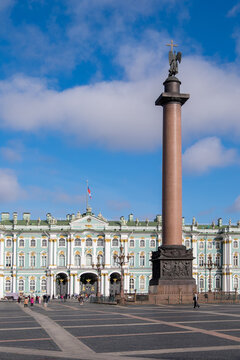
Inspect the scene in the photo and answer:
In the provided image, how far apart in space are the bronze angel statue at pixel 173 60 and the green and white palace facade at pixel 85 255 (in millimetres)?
59204

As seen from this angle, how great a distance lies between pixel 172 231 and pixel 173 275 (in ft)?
12.0

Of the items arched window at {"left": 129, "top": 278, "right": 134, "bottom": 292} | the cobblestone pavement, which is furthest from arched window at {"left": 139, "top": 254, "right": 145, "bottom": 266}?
the cobblestone pavement

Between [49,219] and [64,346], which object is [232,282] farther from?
[64,346]

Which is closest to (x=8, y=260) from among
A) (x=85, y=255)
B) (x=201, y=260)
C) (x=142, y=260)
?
(x=85, y=255)

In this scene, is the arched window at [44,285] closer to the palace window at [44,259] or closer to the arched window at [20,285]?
the palace window at [44,259]

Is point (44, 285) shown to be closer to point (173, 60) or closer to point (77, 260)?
point (77, 260)

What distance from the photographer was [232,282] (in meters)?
110

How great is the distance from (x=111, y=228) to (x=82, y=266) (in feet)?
31.5

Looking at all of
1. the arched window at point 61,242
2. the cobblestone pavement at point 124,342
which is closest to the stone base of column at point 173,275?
the cobblestone pavement at point 124,342

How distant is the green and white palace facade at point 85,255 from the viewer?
10492 centimetres

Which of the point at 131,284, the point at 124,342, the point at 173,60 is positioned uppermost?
the point at 173,60

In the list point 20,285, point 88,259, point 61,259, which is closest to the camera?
point 20,285

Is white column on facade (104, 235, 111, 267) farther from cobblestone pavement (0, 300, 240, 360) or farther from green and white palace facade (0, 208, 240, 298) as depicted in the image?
cobblestone pavement (0, 300, 240, 360)

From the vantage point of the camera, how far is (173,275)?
148 feet
